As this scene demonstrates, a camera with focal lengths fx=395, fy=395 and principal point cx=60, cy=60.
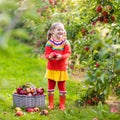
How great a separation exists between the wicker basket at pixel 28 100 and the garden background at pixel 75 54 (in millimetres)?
136

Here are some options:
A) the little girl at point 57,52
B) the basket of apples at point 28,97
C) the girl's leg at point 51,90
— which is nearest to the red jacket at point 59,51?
the little girl at point 57,52

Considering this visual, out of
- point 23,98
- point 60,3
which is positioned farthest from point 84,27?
point 60,3

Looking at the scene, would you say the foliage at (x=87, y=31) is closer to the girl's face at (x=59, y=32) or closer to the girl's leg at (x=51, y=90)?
the girl's face at (x=59, y=32)

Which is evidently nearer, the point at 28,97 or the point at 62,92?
the point at 28,97

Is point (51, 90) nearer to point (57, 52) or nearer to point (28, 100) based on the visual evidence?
point (28, 100)

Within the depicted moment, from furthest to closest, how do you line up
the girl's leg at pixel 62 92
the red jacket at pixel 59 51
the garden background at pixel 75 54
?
the girl's leg at pixel 62 92, the red jacket at pixel 59 51, the garden background at pixel 75 54

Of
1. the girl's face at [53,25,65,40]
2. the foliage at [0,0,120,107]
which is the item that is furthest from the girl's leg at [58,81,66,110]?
the girl's face at [53,25,65,40]

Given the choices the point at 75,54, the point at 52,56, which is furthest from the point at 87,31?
the point at 75,54

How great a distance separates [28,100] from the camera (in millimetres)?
5219

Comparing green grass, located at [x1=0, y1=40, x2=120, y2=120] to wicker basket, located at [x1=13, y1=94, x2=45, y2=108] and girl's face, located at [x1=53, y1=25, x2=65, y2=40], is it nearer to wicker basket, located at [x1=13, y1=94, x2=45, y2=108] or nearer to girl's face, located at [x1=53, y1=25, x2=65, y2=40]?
wicker basket, located at [x1=13, y1=94, x2=45, y2=108]

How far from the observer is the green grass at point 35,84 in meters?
4.82

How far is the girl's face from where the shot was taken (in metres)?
5.18

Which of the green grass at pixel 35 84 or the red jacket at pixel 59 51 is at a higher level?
the red jacket at pixel 59 51

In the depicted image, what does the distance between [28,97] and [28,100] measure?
4 cm
